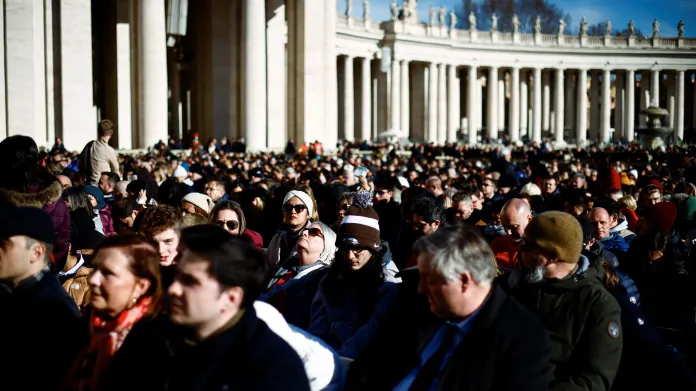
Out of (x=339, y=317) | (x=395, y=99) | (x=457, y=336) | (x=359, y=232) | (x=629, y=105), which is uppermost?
(x=629, y=105)

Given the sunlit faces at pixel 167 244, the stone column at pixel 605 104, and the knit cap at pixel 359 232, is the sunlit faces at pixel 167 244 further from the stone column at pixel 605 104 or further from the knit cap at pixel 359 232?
the stone column at pixel 605 104

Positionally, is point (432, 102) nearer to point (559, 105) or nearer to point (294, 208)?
point (559, 105)

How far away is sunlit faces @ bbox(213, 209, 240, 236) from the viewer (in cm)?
970

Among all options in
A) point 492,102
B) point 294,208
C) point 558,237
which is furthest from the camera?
point 492,102

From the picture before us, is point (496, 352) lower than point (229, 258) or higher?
lower

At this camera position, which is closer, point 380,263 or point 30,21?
point 380,263

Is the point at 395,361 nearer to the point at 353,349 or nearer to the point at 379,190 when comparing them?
the point at 353,349

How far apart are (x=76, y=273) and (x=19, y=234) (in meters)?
3.31

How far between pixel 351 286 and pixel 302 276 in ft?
3.23

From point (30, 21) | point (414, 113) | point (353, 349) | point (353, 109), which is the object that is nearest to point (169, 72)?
point (30, 21)

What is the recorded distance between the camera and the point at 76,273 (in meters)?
9.09

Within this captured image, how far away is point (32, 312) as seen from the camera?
18.3ft

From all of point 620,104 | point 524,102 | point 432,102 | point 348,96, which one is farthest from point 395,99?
point 620,104

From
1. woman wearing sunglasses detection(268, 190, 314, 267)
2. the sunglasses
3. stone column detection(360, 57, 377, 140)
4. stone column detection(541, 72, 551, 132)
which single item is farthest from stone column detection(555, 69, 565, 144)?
the sunglasses
